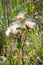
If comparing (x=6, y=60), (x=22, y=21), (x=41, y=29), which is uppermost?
(x=22, y=21)

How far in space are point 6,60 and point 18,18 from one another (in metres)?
1.22

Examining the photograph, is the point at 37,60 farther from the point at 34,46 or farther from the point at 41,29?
the point at 41,29

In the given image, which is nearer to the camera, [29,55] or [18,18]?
[18,18]

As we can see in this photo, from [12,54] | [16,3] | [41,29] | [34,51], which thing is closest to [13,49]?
[12,54]

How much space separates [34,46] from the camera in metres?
2.40

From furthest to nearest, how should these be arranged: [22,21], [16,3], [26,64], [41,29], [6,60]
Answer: [16,3] < [41,29] < [6,60] < [26,64] < [22,21]

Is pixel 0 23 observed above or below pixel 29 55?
above

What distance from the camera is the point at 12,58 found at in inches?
90.8

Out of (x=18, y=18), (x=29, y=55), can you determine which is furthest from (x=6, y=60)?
(x=18, y=18)

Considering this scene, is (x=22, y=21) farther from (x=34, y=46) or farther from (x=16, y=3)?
(x=16, y=3)

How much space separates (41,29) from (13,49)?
0.46m

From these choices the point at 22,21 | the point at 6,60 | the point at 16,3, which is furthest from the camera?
the point at 16,3

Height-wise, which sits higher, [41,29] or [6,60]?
[41,29]

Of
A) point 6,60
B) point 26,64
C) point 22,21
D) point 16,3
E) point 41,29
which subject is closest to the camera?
point 22,21
